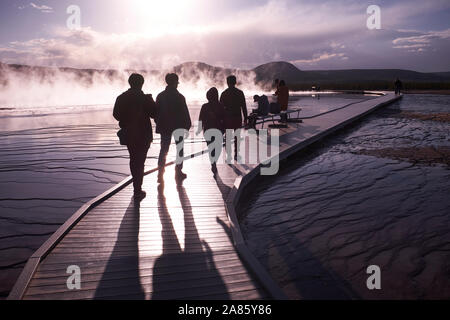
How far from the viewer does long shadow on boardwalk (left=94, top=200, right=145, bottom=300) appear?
10.1 ft

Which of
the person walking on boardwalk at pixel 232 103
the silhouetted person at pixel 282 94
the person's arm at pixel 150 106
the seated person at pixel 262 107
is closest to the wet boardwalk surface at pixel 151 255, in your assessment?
the person's arm at pixel 150 106

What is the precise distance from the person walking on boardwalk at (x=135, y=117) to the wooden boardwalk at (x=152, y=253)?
87 centimetres

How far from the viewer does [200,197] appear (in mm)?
5750

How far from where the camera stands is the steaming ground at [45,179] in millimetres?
4805

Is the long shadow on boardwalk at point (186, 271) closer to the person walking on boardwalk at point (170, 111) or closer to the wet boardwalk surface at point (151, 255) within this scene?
the wet boardwalk surface at point (151, 255)

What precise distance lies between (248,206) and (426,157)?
642cm

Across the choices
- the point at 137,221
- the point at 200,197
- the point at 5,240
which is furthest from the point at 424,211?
the point at 5,240

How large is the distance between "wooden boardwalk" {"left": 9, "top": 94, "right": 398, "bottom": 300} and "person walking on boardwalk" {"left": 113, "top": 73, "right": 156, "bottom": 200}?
2.85ft

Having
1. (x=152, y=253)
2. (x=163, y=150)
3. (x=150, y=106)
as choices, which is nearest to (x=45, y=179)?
(x=163, y=150)

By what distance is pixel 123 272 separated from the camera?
3.41 metres

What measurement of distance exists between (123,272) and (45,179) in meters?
5.26

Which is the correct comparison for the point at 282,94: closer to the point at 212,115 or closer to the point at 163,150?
the point at 212,115

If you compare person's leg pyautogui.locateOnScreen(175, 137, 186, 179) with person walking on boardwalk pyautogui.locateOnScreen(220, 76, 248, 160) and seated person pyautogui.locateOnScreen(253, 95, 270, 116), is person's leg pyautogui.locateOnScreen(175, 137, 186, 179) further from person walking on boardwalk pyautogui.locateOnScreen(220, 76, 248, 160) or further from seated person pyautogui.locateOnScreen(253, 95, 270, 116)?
seated person pyautogui.locateOnScreen(253, 95, 270, 116)
